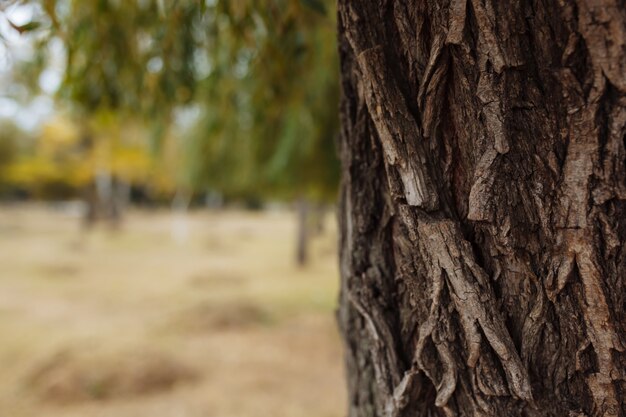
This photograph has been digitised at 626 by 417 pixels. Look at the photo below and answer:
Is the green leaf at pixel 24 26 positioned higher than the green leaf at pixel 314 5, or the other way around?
the green leaf at pixel 314 5

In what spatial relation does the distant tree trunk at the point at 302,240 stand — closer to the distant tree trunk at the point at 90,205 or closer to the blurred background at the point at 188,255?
the blurred background at the point at 188,255

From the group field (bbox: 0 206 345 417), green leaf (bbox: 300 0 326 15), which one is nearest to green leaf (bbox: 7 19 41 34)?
green leaf (bbox: 300 0 326 15)

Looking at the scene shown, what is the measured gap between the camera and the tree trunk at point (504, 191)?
0.91m

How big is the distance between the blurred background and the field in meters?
0.03

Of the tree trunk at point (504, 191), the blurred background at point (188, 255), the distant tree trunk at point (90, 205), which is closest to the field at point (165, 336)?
the blurred background at point (188, 255)

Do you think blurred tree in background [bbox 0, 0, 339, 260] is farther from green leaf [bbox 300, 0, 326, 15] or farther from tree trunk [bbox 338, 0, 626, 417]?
tree trunk [bbox 338, 0, 626, 417]

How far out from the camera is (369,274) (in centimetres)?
126

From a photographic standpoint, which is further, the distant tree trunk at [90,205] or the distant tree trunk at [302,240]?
the distant tree trunk at [90,205]

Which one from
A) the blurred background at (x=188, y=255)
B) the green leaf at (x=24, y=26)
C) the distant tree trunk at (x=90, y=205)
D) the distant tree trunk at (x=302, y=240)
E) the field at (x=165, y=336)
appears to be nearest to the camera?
the green leaf at (x=24, y=26)

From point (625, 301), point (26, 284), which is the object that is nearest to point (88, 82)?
point (625, 301)

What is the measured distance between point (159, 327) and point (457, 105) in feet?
23.8

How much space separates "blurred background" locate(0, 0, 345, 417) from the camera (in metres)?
2.38

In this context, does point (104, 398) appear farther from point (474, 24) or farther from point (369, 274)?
point (474, 24)

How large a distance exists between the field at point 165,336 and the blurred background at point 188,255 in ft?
0.09
